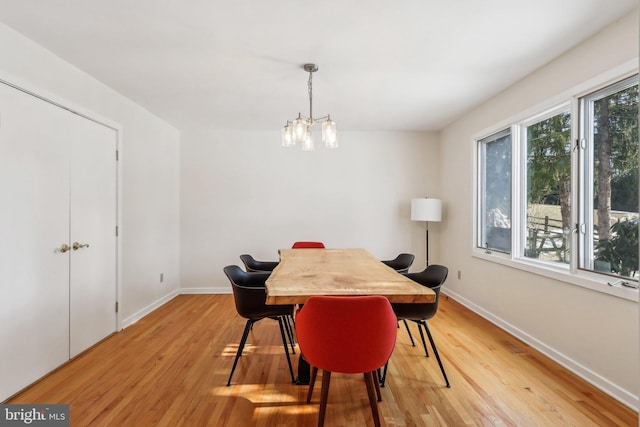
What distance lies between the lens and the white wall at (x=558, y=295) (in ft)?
6.76

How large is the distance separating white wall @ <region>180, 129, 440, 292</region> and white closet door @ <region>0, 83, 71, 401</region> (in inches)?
89.1

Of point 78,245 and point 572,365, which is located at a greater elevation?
point 78,245

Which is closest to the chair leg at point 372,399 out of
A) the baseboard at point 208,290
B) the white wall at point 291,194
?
the white wall at point 291,194

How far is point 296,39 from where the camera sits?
2301 millimetres

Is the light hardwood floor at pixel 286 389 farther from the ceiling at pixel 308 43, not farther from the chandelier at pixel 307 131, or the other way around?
the ceiling at pixel 308 43

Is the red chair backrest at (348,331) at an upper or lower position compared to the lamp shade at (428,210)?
lower

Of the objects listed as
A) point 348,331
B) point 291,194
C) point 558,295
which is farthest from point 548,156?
point 291,194

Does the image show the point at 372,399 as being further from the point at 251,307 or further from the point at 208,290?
the point at 208,290

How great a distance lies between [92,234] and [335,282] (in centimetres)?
244

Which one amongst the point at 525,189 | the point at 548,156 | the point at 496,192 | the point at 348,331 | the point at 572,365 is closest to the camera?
the point at 348,331

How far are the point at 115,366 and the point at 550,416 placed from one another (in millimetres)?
3140

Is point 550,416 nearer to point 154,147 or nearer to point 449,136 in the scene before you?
point 449,136

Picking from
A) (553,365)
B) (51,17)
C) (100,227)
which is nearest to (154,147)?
(100,227)

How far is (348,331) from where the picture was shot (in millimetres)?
1528
